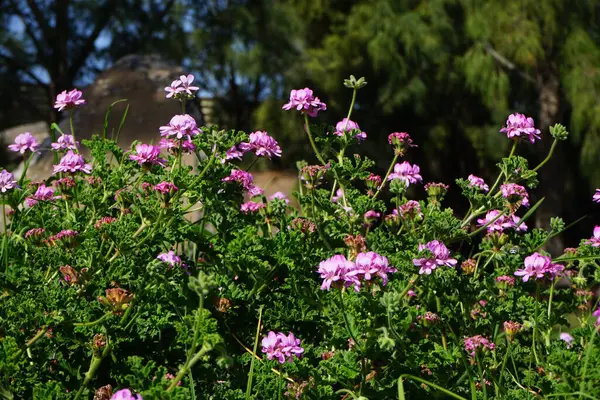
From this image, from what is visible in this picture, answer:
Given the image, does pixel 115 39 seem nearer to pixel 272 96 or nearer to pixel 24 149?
pixel 272 96

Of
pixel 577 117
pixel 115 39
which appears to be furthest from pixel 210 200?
→ pixel 115 39

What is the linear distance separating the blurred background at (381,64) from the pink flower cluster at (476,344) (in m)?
6.21

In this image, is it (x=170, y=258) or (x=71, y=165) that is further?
(x=71, y=165)

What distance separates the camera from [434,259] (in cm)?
129

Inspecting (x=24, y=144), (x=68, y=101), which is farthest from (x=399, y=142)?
(x=24, y=144)

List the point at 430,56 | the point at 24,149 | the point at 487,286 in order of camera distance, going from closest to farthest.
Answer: the point at 487,286, the point at 24,149, the point at 430,56

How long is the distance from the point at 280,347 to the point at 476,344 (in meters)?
0.35

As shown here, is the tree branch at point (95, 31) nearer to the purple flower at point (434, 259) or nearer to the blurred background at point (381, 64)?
the blurred background at point (381, 64)

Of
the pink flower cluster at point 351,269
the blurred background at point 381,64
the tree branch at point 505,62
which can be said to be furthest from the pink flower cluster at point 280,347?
the tree branch at point 505,62

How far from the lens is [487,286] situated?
1443mm

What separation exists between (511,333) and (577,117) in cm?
619

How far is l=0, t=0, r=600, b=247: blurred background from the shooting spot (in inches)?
294

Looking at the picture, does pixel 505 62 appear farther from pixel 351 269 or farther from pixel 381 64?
pixel 351 269

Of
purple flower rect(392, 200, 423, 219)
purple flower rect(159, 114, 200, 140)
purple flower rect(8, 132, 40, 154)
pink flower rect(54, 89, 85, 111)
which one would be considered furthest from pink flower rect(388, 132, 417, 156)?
Result: purple flower rect(8, 132, 40, 154)
